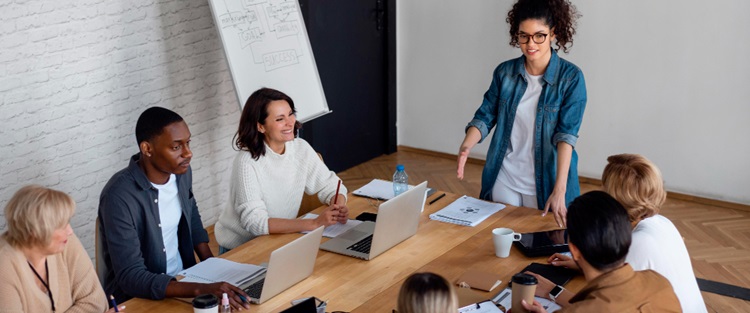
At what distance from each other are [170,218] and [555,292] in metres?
1.49

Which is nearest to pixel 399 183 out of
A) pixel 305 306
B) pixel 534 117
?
pixel 534 117

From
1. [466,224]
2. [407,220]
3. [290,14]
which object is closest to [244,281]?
[407,220]

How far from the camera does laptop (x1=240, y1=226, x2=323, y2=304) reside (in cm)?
268

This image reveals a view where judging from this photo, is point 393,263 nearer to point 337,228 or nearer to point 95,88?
point 337,228

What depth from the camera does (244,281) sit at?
2887 millimetres

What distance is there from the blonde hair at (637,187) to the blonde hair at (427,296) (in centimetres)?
96

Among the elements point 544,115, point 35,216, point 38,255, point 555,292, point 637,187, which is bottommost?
point 555,292

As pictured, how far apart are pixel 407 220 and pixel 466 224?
332 millimetres

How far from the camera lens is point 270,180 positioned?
3648mm

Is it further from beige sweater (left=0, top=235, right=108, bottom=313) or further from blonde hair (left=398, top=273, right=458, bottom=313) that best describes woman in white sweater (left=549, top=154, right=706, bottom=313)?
beige sweater (left=0, top=235, right=108, bottom=313)

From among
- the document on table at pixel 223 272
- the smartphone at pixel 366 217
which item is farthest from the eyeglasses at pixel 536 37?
the document on table at pixel 223 272

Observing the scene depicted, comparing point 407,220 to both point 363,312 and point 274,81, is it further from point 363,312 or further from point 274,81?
point 274,81

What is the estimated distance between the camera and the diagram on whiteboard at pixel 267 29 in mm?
4881

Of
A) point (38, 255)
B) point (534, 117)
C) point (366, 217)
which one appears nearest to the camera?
point (38, 255)
